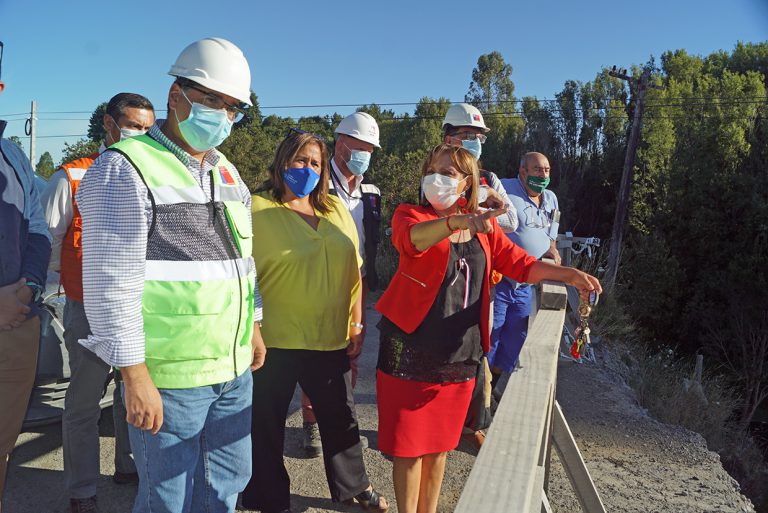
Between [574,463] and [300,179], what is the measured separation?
68.8 inches

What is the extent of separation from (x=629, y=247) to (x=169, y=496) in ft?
96.0

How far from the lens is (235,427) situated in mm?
2092

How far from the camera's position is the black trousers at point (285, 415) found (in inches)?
113

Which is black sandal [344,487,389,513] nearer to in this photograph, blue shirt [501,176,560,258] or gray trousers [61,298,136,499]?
gray trousers [61,298,136,499]

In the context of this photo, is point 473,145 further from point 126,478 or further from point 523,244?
point 126,478

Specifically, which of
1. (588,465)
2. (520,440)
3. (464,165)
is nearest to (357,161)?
(464,165)

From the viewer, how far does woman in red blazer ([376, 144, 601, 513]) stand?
251cm

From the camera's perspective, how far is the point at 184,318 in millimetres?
1796

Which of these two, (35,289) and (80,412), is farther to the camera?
(80,412)

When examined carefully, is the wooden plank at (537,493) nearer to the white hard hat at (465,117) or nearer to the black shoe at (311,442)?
Result: the black shoe at (311,442)

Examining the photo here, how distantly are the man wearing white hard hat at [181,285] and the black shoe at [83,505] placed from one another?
1229 millimetres

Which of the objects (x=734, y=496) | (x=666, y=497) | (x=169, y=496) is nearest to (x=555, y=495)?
(x=666, y=497)

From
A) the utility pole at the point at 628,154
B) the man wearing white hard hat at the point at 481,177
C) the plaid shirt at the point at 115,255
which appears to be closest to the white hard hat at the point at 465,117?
the man wearing white hard hat at the point at 481,177

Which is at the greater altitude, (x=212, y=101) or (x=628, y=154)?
(x=628, y=154)
